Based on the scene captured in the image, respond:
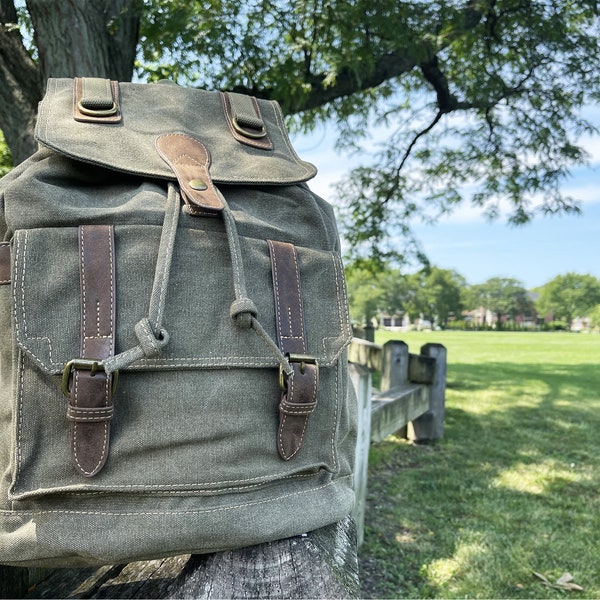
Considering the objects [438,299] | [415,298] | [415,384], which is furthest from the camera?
[438,299]

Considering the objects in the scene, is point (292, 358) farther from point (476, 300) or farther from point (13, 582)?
point (476, 300)

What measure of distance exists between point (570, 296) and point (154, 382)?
78.7 m

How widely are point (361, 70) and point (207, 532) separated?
401cm

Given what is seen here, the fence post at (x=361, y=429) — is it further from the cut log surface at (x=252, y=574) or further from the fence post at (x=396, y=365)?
the fence post at (x=396, y=365)

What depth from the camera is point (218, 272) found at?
3.93 ft

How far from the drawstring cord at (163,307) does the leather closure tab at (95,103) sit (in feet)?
1.07

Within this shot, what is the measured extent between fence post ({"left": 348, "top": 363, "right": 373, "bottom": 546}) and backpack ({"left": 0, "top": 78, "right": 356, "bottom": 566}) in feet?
4.83

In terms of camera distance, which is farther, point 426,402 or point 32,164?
point 426,402

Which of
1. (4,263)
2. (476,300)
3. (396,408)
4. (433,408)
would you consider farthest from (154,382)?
(476,300)

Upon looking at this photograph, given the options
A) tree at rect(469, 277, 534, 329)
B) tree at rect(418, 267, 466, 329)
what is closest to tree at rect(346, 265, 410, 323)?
tree at rect(418, 267, 466, 329)

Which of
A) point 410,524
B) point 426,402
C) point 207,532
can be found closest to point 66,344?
point 207,532

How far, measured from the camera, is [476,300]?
78.2 m

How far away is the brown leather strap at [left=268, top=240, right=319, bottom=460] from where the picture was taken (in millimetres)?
1178

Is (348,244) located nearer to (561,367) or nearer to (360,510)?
(360,510)
